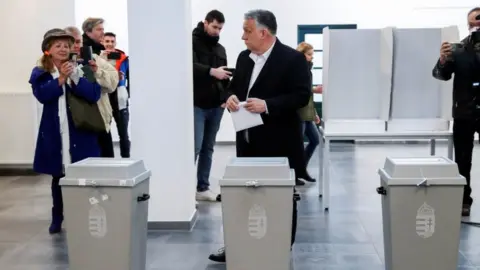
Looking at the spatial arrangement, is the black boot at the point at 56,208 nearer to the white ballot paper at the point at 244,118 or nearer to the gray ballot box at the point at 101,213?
the gray ballot box at the point at 101,213

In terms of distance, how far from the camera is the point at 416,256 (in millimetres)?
2414

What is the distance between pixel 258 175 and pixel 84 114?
1.61 metres

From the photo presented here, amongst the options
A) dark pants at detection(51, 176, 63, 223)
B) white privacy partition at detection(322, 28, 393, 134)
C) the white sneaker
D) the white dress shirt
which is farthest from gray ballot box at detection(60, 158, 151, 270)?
white privacy partition at detection(322, 28, 393, 134)

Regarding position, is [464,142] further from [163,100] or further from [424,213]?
[163,100]

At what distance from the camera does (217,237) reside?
11.8ft

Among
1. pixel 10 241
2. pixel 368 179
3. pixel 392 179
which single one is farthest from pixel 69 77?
pixel 368 179

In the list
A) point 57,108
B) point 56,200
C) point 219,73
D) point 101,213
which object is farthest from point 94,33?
point 101,213

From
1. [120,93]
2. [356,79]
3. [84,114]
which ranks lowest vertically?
[84,114]

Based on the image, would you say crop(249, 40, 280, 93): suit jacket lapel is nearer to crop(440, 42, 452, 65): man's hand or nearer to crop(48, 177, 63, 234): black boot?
crop(440, 42, 452, 65): man's hand

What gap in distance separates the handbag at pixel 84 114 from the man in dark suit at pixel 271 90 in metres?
1.12

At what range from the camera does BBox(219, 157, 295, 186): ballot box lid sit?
91.0 inches

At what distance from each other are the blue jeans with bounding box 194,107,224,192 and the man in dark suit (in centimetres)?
151

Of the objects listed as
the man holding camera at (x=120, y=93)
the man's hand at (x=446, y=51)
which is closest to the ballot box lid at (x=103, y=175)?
the man holding camera at (x=120, y=93)

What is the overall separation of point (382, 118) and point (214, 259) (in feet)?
6.59
